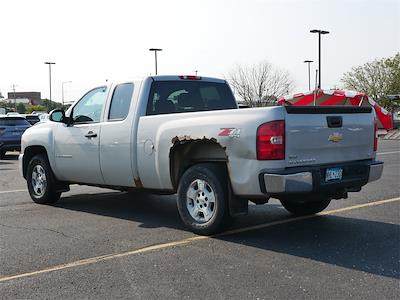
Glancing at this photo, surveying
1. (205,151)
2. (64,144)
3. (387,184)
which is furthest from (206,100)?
(387,184)

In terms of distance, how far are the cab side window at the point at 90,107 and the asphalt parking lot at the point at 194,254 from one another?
4.51 ft

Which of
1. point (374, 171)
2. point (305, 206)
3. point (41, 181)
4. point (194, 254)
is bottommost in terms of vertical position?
point (194, 254)

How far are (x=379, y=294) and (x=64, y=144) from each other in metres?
5.31

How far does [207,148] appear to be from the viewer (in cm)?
639

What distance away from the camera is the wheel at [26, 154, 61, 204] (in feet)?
28.3

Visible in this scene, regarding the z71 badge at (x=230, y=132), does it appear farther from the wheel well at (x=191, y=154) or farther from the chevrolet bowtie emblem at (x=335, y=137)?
the chevrolet bowtie emblem at (x=335, y=137)

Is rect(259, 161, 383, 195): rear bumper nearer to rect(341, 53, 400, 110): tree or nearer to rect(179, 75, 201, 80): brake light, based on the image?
rect(179, 75, 201, 80): brake light

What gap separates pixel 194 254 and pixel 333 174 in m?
1.80

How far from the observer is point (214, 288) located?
14.7ft

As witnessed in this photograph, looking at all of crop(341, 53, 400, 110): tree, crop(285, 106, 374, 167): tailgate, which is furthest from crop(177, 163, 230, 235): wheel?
crop(341, 53, 400, 110): tree

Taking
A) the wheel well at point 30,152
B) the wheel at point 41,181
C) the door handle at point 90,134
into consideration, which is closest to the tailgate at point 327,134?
the door handle at point 90,134

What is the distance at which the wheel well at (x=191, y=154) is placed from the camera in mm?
6254

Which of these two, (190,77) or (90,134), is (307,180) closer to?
(190,77)

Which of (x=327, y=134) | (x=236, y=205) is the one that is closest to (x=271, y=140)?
(x=327, y=134)
